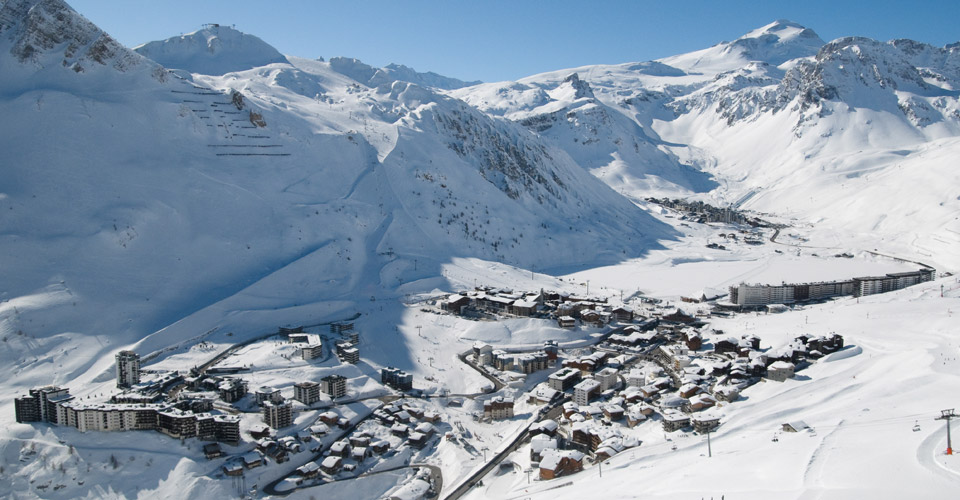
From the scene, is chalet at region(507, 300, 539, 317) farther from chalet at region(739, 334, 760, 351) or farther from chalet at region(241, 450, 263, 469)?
chalet at region(241, 450, 263, 469)

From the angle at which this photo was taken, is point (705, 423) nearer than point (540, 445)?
Yes

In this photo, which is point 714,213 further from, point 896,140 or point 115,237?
point 115,237

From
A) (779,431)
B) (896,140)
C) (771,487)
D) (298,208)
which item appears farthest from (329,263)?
(896,140)

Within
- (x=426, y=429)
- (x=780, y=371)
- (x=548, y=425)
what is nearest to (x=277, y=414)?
(x=426, y=429)

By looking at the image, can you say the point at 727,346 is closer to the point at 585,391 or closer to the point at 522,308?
the point at 585,391

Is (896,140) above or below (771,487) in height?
above
